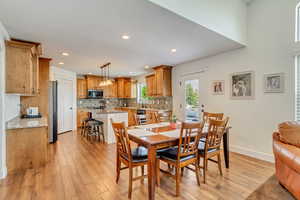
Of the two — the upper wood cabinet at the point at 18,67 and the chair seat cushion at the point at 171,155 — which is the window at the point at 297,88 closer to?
the chair seat cushion at the point at 171,155

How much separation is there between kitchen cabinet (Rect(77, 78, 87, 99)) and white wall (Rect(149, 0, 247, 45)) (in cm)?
614

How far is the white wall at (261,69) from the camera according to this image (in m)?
3.02

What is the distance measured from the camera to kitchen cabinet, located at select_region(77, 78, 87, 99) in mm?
7141

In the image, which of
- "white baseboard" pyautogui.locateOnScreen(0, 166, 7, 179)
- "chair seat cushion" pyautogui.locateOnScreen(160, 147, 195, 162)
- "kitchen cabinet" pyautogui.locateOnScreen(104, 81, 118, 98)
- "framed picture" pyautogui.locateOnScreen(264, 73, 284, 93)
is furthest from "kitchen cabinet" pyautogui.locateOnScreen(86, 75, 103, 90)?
"framed picture" pyautogui.locateOnScreen(264, 73, 284, 93)

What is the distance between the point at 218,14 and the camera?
115 inches

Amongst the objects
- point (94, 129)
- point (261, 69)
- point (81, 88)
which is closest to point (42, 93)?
point (94, 129)

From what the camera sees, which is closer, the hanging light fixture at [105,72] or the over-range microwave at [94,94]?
the hanging light fixture at [105,72]

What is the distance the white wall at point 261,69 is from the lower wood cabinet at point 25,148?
4.21m

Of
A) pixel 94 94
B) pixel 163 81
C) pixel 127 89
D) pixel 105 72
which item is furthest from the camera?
pixel 127 89

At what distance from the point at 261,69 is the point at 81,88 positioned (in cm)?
677

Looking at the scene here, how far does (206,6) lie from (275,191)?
9.66ft

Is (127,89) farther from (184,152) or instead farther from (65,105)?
(184,152)

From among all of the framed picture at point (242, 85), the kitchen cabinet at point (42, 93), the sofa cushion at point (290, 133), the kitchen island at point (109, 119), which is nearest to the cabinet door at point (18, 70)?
the kitchen cabinet at point (42, 93)

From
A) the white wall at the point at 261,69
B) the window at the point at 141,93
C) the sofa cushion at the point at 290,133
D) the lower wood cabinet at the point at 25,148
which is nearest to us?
the sofa cushion at the point at 290,133
